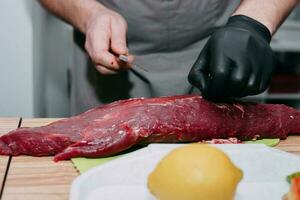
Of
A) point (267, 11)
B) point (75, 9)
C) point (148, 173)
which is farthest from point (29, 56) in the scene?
point (148, 173)

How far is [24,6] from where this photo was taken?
1667mm

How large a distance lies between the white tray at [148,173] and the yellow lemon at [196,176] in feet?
0.38

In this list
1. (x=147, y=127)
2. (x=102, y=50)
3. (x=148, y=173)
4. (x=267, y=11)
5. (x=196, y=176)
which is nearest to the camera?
(x=196, y=176)

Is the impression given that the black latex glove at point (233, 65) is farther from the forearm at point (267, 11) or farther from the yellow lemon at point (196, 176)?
the yellow lemon at point (196, 176)

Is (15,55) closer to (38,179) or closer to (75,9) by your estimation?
(75,9)

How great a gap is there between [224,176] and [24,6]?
1.22m

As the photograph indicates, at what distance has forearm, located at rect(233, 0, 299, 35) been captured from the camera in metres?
1.23

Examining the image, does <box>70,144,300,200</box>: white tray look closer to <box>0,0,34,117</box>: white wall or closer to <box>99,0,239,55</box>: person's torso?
<box>99,0,239,55</box>: person's torso

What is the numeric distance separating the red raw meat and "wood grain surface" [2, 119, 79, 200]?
22 mm

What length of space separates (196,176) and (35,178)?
13.0 inches

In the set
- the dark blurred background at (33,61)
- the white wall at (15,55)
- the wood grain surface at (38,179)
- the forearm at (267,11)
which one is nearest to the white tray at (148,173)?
the wood grain surface at (38,179)

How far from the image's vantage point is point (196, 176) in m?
0.62

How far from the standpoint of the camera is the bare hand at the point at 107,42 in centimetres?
106

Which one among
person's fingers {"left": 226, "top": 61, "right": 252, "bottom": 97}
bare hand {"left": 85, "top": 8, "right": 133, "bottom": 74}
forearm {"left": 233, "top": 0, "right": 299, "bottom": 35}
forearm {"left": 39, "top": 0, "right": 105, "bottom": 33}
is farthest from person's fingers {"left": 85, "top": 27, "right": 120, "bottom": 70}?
forearm {"left": 233, "top": 0, "right": 299, "bottom": 35}
